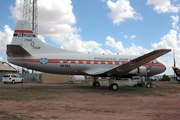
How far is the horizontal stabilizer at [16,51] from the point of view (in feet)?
51.3

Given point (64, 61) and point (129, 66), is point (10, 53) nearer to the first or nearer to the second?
point (64, 61)

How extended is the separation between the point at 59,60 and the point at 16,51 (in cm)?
396

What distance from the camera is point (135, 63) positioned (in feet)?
53.1

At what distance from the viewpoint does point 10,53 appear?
16.8 metres

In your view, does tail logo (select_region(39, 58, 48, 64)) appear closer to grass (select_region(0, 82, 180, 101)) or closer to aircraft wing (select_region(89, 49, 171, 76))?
grass (select_region(0, 82, 180, 101))

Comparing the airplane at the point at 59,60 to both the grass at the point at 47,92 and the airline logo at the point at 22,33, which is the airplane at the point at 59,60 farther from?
the grass at the point at 47,92

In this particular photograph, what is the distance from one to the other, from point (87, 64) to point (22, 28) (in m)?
7.24

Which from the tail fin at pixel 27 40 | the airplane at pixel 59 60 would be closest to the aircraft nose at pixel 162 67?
the airplane at pixel 59 60

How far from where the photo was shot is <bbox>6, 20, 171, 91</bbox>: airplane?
675 inches

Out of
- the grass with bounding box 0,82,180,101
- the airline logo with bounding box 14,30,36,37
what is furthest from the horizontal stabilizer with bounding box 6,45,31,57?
the grass with bounding box 0,82,180,101

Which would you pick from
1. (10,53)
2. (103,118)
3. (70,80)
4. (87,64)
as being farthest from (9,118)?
(70,80)

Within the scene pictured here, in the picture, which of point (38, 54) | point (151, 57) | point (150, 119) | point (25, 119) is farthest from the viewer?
point (38, 54)

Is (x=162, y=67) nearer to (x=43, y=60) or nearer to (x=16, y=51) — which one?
(x=43, y=60)

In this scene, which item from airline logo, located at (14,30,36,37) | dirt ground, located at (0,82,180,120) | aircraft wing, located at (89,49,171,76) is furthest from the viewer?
airline logo, located at (14,30,36,37)
